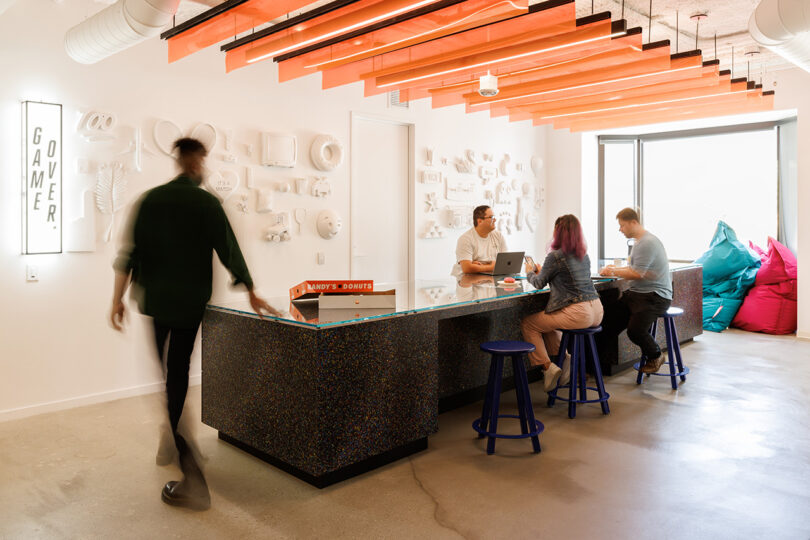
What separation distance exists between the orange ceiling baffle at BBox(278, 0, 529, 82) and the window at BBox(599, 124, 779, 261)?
600 cm

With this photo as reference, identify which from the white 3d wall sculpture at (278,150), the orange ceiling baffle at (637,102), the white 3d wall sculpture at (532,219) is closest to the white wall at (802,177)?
the orange ceiling baffle at (637,102)

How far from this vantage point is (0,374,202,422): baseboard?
4.32 meters

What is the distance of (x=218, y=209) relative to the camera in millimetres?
2889

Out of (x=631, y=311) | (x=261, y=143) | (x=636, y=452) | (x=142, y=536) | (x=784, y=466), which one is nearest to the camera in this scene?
(x=142, y=536)

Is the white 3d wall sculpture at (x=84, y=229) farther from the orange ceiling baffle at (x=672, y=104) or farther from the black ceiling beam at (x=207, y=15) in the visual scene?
the orange ceiling baffle at (x=672, y=104)

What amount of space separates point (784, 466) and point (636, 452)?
747 millimetres

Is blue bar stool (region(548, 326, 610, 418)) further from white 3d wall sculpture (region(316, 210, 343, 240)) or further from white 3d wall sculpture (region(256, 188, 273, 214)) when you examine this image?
white 3d wall sculpture (region(256, 188, 273, 214))

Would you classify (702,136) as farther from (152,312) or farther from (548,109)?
(152,312)

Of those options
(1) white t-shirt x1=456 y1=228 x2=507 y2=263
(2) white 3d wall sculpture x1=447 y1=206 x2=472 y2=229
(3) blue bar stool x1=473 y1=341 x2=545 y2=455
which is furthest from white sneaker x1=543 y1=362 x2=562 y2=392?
(2) white 3d wall sculpture x1=447 y1=206 x2=472 y2=229

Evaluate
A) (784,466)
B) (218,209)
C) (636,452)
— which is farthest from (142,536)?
(784,466)

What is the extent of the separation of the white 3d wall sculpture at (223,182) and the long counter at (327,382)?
1.85m

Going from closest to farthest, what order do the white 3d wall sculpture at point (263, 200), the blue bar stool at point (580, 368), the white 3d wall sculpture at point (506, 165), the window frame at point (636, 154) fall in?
the blue bar stool at point (580, 368)
the white 3d wall sculpture at point (263, 200)
the white 3d wall sculpture at point (506, 165)
the window frame at point (636, 154)

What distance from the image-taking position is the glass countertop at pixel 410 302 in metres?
3.09

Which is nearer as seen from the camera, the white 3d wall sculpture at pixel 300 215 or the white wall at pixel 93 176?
the white wall at pixel 93 176
